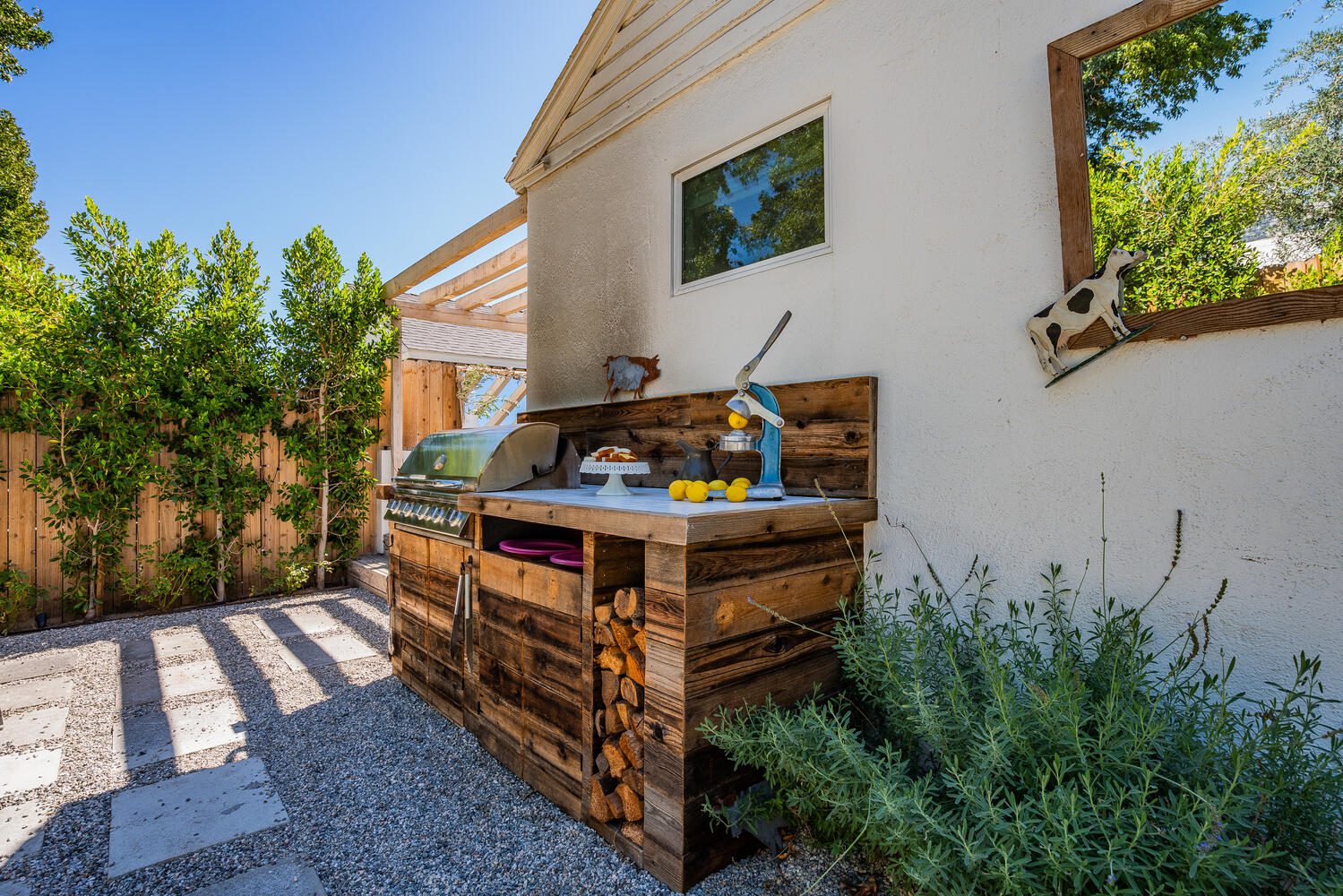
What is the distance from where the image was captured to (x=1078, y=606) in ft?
5.82

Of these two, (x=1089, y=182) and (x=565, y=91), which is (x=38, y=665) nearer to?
(x=565, y=91)

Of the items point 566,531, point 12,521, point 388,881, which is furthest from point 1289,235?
point 12,521

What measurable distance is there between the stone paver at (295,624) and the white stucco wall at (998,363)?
346 centimetres

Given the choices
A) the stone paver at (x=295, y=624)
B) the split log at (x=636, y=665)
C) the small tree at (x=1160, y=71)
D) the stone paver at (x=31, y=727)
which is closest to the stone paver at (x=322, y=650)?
the stone paver at (x=295, y=624)

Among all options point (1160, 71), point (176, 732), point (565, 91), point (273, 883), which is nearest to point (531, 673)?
point (273, 883)

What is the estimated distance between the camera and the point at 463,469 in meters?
2.80

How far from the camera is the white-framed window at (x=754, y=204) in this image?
2512mm

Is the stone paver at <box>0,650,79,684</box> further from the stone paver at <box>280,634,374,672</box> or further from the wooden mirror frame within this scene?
the wooden mirror frame

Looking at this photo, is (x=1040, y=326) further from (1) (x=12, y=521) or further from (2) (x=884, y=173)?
(1) (x=12, y=521)

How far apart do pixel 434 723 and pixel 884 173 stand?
310 centimetres

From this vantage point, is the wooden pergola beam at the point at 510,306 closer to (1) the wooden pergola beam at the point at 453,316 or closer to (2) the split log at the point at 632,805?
(1) the wooden pergola beam at the point at 453,316

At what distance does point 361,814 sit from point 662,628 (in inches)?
55.2

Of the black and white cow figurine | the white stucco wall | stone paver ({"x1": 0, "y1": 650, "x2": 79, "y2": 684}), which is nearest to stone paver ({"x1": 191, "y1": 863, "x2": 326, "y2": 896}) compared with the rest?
the white stucco wall

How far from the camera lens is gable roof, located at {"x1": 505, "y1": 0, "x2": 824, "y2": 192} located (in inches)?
109
